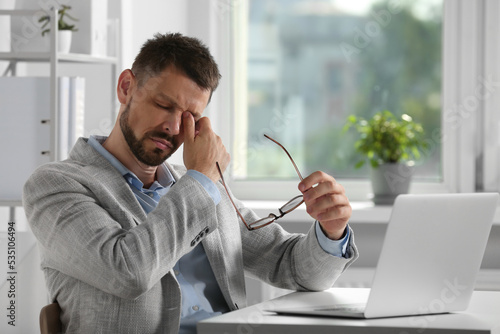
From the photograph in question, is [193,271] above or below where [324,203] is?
below

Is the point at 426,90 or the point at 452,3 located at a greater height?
the point at 452,3

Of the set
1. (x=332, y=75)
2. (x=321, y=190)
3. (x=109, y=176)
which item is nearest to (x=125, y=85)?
(x=109, y=176)

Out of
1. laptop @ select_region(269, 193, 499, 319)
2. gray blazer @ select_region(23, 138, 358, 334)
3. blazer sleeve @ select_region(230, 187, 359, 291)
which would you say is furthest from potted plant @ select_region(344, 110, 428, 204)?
laptop @ select_region(269, 193, 499, 319)

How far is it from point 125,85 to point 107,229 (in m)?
0.43

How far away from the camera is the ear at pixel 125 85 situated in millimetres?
1593

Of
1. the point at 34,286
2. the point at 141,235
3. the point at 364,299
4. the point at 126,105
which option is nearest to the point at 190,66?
the point at 126,105

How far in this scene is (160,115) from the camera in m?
1.52

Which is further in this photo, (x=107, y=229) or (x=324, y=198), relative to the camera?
(x=324, y=198)

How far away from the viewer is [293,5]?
2.90 metres

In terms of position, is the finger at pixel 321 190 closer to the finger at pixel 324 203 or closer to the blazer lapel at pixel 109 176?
the finger at pixel 324 203

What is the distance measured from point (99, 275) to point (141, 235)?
0.34 feet

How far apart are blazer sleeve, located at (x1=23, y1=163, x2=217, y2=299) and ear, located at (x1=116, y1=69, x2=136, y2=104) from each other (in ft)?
0.79

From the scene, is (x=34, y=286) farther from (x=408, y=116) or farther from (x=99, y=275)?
(x=408, y=116)

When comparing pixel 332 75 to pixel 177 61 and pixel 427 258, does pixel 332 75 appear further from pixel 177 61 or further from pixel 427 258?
pixel 427 258
